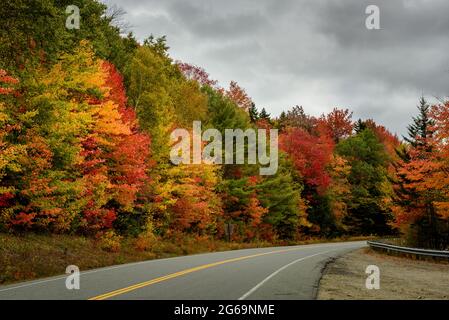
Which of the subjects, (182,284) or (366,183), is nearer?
(182,284)

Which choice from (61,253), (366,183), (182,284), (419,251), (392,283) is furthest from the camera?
(366,183)

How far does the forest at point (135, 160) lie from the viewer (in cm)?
1842

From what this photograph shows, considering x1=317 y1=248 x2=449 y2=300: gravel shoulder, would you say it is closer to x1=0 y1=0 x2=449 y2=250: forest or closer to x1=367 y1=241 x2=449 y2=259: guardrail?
x1=367 y1=241 x2=449 y2=259: guardrail

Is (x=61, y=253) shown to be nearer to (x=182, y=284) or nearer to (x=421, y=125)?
(x=182, y=284)

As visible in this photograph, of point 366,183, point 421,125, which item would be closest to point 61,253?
point 421,125

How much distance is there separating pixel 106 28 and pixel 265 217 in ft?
78.4

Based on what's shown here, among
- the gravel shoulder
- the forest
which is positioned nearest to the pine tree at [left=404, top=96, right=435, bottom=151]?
the forest

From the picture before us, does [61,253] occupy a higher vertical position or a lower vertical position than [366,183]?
lower

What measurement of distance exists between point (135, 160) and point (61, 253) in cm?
780

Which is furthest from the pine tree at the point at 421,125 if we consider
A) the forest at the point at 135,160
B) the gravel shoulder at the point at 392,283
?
the gravel shoulder at the point at 392,283

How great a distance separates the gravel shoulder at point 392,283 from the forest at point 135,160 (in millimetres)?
7296

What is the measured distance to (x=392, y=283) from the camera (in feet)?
50.9
